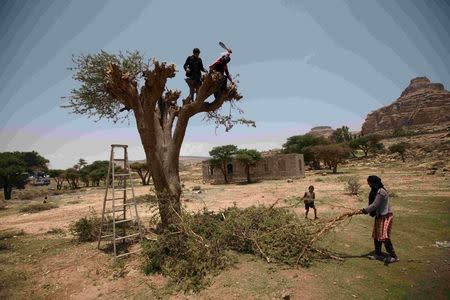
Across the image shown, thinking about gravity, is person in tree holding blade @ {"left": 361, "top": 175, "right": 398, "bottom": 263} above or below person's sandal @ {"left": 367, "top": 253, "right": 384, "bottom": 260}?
above

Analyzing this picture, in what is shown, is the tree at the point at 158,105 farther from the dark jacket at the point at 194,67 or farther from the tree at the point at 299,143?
the tree at the point at 299,143

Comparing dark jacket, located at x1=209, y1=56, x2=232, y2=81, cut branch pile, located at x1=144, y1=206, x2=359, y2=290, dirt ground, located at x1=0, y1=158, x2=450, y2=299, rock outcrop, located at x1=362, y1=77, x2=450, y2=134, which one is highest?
rock outcrop, located at x1=362, y1=77, x2=450, y2=134

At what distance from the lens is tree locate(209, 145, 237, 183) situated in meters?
42.0

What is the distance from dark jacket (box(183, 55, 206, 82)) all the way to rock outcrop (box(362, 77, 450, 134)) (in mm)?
127123

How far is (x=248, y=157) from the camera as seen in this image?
38.8 meters

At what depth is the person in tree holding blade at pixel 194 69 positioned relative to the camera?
9.10 meters

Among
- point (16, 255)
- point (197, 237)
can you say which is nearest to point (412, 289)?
point (197, 237)

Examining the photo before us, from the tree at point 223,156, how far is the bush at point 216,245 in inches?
1316

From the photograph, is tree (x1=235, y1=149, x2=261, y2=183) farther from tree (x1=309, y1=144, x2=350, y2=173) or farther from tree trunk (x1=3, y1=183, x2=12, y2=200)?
tree trunk (x1=3, y1=183, x2=12, y2=200)

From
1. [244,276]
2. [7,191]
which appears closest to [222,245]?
[244,276]

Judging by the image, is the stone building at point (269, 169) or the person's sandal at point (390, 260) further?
the stone building at point (269, 169)

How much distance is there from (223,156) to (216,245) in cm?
3509

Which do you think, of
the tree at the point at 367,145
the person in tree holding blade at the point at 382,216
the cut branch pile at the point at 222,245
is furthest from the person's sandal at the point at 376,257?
the tree at the point at 367,145

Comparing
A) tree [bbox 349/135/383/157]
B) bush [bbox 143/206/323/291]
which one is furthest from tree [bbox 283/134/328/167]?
bush [bbox 143/206/323/291]
